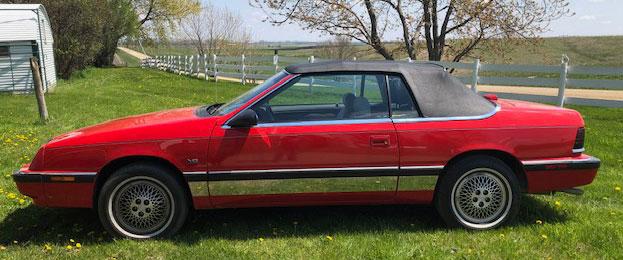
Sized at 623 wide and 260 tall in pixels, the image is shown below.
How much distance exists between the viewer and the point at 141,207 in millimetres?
4184

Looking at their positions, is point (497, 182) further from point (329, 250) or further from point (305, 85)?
point (305, 85)

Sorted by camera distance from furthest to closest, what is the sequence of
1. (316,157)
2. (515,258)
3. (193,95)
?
1. (193,95)
2. (316,157)
3. (515,258)

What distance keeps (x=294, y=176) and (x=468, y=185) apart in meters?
1.42

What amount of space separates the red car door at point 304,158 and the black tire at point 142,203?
1.02 ft

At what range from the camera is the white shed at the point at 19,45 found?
1798 centimetres

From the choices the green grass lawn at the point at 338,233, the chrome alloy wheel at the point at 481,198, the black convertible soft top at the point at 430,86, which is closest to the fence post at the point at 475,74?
the green grass lawn at the point at 338,233

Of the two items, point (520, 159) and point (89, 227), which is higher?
point (520, 159)

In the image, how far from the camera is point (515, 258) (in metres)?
3.80

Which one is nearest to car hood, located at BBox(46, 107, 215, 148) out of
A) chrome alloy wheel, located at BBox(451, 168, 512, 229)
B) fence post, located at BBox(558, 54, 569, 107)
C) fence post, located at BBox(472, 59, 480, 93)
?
chrome alloy wheel, located at BBox(451, 168, 512, 229)

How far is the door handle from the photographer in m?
4.09

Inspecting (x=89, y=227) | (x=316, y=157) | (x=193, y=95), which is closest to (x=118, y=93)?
(x=193, y=95)

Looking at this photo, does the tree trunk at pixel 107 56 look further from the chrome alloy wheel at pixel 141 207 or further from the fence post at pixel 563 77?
the chrome alloy wheel at pixel 141 207

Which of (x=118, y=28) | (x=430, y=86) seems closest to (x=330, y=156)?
(x=430, y=86)

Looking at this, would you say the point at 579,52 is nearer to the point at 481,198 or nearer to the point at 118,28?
the point at 118,28
